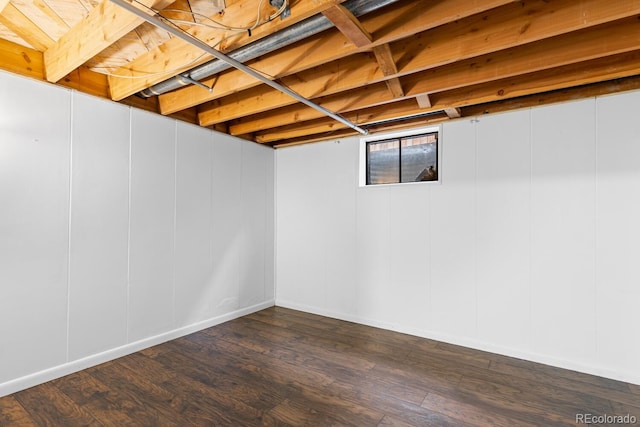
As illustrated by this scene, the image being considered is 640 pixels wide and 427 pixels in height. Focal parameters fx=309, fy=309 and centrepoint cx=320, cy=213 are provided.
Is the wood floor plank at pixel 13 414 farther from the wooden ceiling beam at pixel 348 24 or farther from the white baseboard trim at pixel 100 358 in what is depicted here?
the wooden ceiling beam at pixel 348 24

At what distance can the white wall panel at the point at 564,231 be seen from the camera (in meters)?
2.65

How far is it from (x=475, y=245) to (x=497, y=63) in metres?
1.68

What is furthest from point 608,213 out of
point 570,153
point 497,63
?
point 497,63

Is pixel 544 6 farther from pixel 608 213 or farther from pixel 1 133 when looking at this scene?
pixel 1 133

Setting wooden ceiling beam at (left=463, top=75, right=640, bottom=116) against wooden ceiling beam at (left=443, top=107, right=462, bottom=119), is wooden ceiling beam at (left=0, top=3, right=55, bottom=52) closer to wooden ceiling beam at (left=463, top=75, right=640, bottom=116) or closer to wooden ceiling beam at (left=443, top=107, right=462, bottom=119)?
wooden ceiling beam at (left=443, top=107, right=462, bottom=119)

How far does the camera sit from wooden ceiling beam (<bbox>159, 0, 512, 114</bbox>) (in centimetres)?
164

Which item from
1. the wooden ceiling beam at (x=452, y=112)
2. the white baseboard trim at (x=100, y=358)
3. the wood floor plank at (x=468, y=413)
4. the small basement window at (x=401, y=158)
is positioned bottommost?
Answer: the wood floor plank at (x=468, y=413)

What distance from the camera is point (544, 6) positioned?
1760 mm

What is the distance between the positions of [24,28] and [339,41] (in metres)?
2.23

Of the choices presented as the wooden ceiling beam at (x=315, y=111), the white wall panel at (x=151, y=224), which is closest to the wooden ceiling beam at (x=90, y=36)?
the white wall panel at (x=151, y=224)

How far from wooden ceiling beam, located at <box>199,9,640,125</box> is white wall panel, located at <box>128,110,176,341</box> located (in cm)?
102

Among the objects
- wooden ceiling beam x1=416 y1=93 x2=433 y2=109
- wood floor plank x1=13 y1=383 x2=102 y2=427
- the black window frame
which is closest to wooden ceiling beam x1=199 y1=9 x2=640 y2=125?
wooden ceiling beam x1=416 y1=93 x2=433 y2=109

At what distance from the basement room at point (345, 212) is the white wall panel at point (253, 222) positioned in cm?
23

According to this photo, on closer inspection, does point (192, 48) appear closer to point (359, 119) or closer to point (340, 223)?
point (359, 119)
